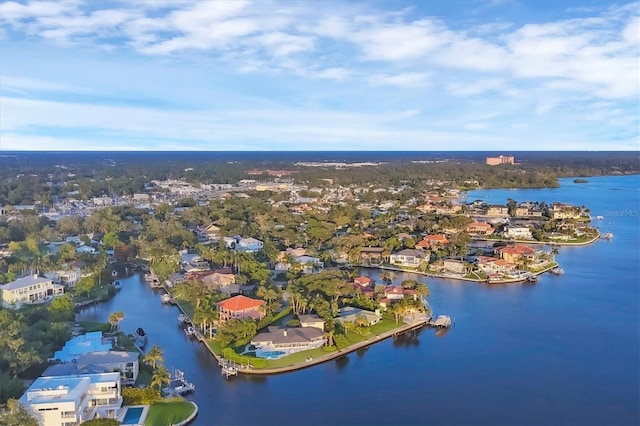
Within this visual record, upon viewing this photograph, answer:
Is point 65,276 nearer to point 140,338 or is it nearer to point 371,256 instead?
point 140,338

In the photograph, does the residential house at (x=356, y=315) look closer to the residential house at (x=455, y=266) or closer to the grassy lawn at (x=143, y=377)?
the grassy lawn at (x=143, y=377)

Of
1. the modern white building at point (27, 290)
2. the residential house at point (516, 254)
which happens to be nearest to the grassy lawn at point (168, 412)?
the modern white building at point (27, 290)

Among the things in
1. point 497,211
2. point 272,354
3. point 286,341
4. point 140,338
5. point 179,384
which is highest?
point 497,211

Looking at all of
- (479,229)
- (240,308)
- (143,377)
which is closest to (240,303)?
(240,308)

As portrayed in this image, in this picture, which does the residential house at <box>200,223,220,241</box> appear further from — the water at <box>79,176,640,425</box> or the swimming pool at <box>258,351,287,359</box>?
the swimming pool at <box>258,351,287,359</box>

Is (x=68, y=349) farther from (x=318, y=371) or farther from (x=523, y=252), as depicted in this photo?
(x=523, y=252)

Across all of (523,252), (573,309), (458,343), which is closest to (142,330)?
(458,343)
